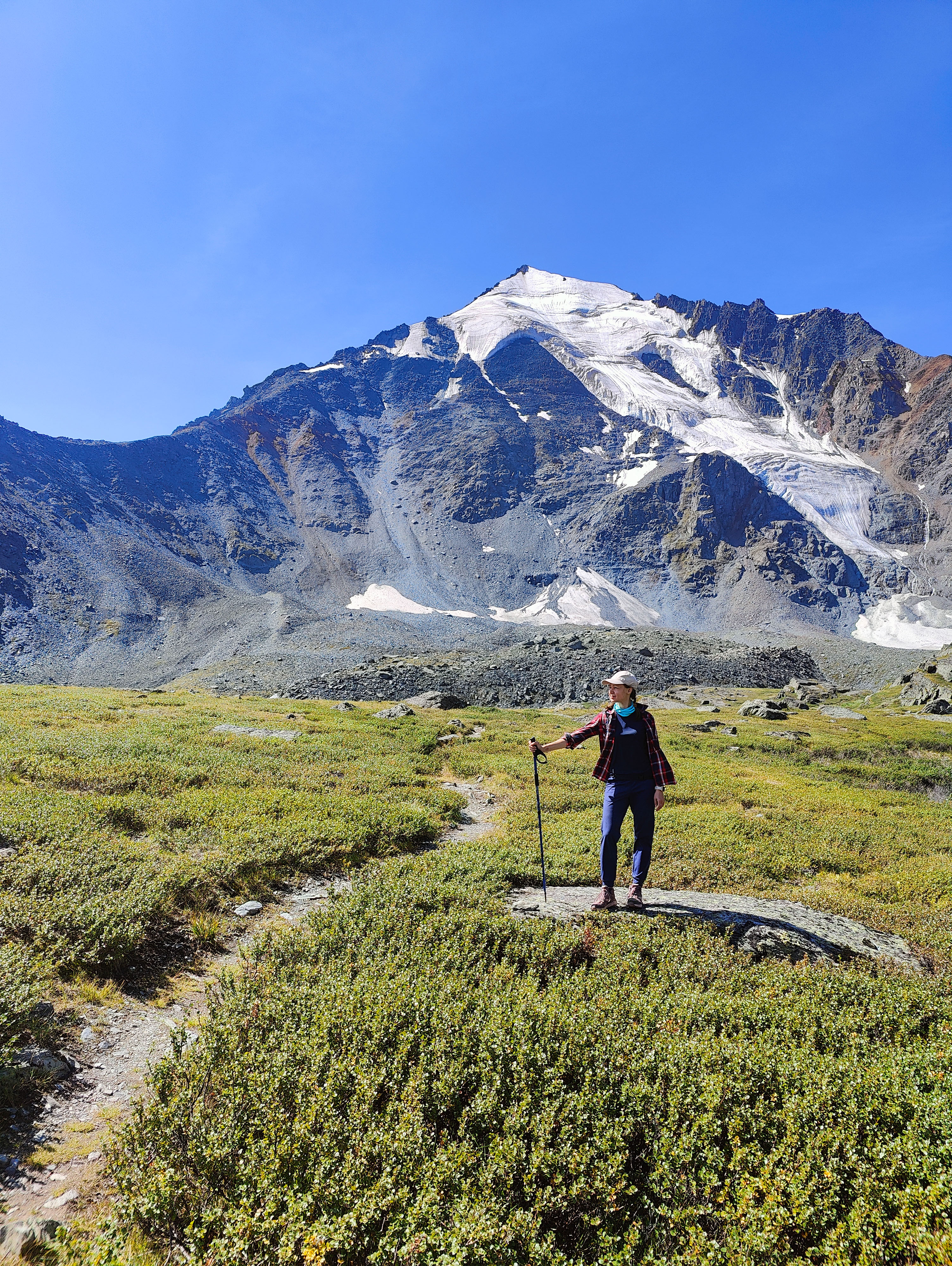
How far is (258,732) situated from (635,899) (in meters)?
18.4

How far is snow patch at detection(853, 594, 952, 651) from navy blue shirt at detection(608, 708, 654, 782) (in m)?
164

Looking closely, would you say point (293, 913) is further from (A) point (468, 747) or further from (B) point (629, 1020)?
(A) point (468, 747)

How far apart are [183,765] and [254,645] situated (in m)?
78.7

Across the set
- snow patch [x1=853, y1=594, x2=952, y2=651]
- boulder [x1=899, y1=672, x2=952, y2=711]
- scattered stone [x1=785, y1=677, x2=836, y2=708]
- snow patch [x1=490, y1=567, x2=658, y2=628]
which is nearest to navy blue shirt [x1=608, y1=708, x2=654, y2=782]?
scattered stone [x1=785, y1=677, x2=836, y2=708]

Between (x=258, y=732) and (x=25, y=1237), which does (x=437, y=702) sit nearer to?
(x=258, y=732)

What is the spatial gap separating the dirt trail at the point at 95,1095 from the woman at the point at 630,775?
16.3 ft

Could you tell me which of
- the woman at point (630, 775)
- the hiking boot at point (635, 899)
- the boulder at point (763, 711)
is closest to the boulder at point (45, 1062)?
the woman at point (630, 775)

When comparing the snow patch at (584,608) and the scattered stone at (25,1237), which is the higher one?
the snow patch at (584,608)

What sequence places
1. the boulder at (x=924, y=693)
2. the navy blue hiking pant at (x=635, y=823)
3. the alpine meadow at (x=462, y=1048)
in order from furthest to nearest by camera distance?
the boulder at (x=924, y=693), the navy blue hiking pant at (x=635, y=823), the alpine meadow at (x=462, y=1048)

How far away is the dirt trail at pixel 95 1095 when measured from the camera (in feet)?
12.2

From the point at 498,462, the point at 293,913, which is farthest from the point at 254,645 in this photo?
the point at 498,462

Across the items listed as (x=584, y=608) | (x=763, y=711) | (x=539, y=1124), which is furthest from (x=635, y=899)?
(x=584, y=608)

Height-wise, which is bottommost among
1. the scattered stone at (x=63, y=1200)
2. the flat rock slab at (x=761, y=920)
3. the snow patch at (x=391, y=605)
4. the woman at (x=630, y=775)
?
the flat rock slab at (x=761, y=920)

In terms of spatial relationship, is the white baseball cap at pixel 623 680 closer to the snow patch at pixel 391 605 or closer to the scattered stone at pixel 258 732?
the scattered stone at pixel 258 732
